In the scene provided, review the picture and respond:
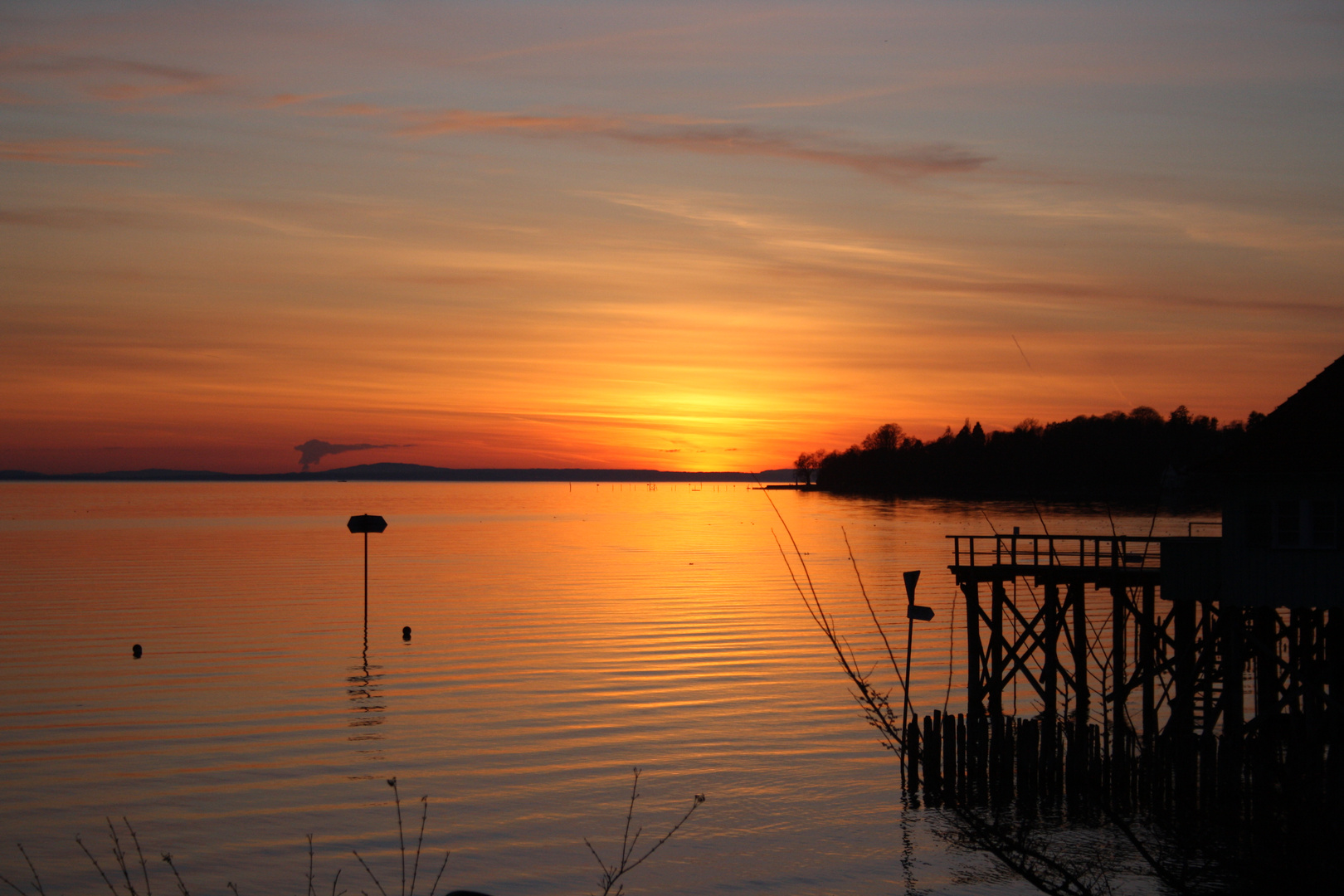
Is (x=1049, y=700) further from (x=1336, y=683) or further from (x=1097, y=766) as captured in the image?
(x=1336, y=683)

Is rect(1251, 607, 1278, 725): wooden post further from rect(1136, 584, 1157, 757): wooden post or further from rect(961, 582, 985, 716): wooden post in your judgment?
rect(961, 582, 985, 716): wooden post

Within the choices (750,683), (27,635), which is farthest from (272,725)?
(27,635)

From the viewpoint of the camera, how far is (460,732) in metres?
33.4

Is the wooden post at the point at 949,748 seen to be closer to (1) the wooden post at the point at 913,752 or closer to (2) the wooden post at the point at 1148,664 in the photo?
(1) the wooden post at the point at 913,752

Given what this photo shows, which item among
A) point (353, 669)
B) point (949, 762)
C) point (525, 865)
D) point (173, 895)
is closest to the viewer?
point (173, 895)

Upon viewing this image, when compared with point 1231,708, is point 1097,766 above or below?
below

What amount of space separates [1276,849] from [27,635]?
50742 millimetres

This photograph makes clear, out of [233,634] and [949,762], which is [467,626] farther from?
[949,762]

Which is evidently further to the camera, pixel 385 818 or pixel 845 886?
pixel 385 818

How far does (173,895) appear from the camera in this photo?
2025cm

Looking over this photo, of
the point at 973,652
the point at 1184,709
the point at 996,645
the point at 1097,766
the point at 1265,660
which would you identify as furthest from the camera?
the point at 973,652

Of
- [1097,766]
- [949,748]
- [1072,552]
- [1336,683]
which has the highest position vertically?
[1072,552]

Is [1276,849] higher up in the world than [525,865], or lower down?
higher up

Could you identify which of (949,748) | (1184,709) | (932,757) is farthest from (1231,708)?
(932,757)
